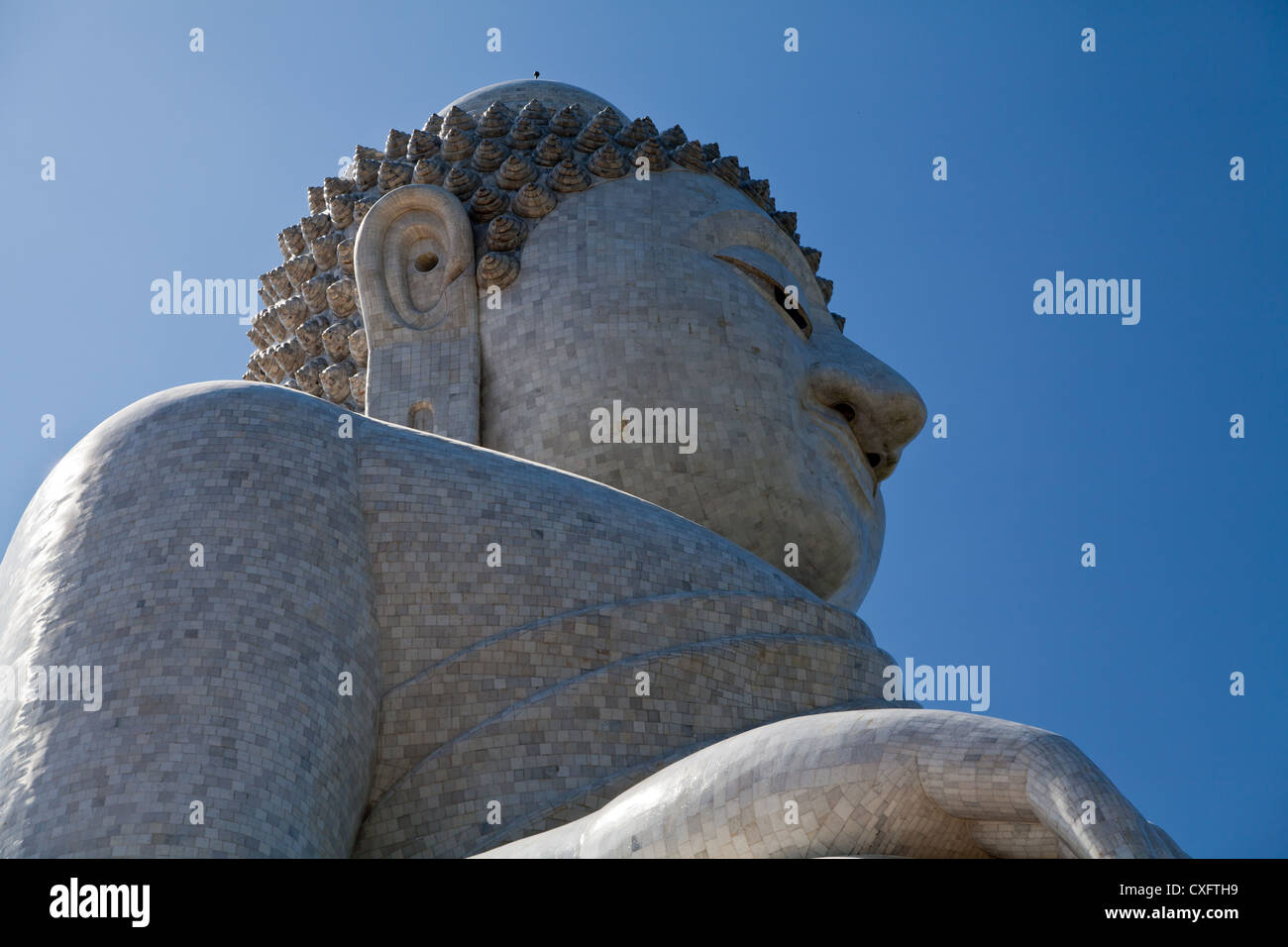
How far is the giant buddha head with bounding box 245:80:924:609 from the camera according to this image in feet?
30.9

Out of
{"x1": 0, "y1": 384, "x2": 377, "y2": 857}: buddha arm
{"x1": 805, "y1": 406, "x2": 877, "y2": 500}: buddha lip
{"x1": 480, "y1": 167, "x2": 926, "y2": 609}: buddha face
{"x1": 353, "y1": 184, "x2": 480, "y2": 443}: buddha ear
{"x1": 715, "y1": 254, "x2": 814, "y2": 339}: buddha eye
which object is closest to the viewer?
{"x1": 0, "y1": 384, "x2": 377, "y2": 857}: buddha arm

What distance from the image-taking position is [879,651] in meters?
8.11

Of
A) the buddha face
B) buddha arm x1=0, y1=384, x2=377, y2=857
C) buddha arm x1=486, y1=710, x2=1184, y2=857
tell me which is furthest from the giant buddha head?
buddha arm x1=486, y1=710, x2=1184, y2=857

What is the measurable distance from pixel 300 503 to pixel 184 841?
1616 millimetres

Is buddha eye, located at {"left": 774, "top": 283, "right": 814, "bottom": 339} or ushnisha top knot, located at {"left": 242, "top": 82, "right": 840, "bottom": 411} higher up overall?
ushnisha top knot, located at {"left": 242, "top": 82, "right": 840, "bottom": 411}

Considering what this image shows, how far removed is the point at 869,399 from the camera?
1002 centimetres

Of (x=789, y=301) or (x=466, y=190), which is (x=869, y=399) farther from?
(x=466, y=190)

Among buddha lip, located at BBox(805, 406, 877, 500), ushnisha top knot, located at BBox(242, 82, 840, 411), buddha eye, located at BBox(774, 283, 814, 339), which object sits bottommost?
buddha lip, located at BBox(805, 406, 877, 500)

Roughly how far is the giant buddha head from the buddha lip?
0.04ft

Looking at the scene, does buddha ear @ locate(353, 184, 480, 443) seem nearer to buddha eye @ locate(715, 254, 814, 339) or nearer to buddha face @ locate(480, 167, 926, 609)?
buddha face @ locate(480, 167, 926, 609)

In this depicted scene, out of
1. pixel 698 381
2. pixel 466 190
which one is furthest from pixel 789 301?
pixel 466 190

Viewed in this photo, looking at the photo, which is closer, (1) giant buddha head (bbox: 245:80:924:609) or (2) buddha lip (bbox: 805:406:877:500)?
(1) giant buddha head (bbox: 245:80:924:609)
